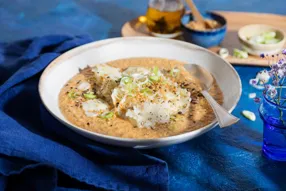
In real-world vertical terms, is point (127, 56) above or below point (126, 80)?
below

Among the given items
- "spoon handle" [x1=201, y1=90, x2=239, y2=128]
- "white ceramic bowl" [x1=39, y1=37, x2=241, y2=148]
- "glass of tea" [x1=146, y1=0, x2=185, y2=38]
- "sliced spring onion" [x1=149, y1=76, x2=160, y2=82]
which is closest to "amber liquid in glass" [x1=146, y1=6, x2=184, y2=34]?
"glass of tea" [x1=146, y1=0, x2=185, y2=38]

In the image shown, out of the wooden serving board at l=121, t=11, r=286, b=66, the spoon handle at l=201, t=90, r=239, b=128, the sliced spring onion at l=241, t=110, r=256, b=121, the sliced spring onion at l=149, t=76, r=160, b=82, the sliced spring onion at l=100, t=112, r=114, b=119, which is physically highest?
the spoon handle at l=201, t=90, r=239, b=128

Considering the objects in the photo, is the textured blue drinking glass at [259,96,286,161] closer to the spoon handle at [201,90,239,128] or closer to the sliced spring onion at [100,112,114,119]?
the spoon handle at [201,90,239,128]

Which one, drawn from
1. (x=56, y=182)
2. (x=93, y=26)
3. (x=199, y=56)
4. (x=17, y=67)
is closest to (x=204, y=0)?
(x=93, y=26)

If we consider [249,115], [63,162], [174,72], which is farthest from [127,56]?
[63,162]

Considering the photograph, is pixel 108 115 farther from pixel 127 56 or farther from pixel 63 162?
pixel 127 56

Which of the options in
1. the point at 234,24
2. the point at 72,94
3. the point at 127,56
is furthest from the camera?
the point at 234,24

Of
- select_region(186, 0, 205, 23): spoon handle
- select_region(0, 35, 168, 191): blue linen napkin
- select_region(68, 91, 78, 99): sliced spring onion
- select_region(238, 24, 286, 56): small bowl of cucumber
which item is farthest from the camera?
select_region(186, 0, 205, 23): spoon handle

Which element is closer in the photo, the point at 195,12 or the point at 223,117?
the point at 223,117
